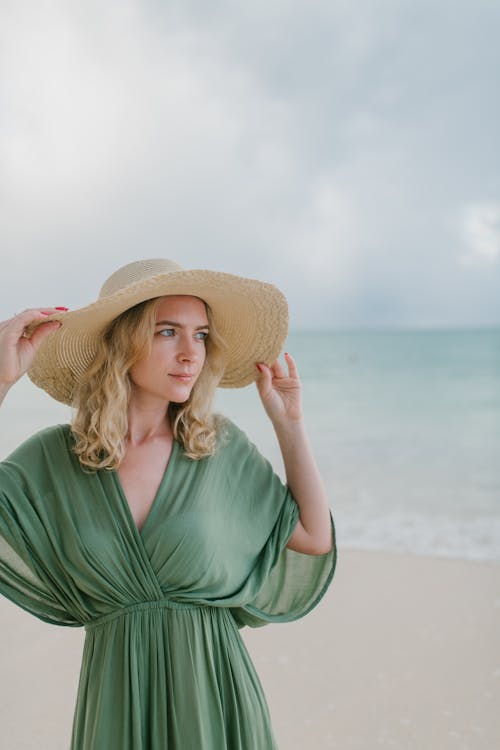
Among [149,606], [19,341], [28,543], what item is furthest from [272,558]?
[19,341]

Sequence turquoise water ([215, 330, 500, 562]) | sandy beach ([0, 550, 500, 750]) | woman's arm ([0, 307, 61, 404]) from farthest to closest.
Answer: turquoise water ([215, 330, 500, 562]) < sandy beach ([0, 550, 500, 750]) < woman's arm ([0, 307, 61, 404])

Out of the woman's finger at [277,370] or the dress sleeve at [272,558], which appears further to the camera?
the woman's finger at [277,370]

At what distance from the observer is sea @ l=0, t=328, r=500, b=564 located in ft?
24.2

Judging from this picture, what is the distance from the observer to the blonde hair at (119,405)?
1.91 m

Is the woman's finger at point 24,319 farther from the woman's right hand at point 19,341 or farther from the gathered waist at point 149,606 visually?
the gathered waist at point 149,606

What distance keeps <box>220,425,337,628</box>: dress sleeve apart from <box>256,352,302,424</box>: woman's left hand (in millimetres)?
116

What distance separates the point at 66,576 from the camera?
6.12 ft

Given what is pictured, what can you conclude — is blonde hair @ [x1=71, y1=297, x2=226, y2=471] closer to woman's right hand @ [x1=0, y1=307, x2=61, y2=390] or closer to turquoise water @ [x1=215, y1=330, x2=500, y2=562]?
woman's right hand @ [x1=0, y1=307, x2=61, y2=390]

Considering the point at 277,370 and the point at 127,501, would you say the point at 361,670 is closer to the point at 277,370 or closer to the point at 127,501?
the point at 277,370

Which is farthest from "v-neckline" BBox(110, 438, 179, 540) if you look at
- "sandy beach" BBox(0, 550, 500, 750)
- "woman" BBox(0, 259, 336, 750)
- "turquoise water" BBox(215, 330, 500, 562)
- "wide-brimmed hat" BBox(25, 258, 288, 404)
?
"turquoise water" BBox(215, 330, 500, 562)

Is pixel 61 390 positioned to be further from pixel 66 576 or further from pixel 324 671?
pixel 324 671

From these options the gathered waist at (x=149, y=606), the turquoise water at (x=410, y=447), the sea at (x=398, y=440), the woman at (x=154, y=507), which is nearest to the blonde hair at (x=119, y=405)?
the woman at (x=154, y=507)

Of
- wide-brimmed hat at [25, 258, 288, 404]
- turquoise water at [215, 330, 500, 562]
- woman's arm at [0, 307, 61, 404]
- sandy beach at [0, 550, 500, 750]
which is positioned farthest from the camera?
turquoise water at [215, 330, 500, 562]

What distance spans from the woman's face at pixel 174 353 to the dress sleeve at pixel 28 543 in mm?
316
